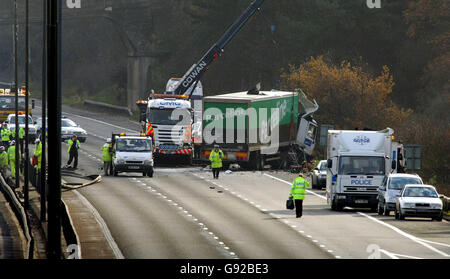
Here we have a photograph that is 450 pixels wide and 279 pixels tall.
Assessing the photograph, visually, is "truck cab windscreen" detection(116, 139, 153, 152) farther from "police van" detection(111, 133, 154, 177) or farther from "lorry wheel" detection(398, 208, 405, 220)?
"lorry wheel" detection(398, 208, 405, 220)

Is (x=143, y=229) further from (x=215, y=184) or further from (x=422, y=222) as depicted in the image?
(x=215, y=184)

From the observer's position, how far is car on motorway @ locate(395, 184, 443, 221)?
35.1 metres

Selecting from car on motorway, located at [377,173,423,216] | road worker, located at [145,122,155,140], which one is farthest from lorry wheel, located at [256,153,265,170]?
car on motorway, located at [377,173,423,216]

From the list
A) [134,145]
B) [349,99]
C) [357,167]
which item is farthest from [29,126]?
[357,167]

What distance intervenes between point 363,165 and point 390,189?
Result: 6.11 ft

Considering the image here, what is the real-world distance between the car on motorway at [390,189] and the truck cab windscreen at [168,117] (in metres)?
17.5

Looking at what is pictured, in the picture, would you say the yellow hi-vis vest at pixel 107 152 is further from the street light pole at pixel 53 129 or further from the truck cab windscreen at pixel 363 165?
the street light pole at pixel 53 129

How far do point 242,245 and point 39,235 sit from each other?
26.7ft

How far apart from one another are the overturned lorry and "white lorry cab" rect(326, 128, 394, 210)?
457 inches

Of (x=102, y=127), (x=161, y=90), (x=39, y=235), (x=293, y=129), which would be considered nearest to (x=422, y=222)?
(x=39, y=235)

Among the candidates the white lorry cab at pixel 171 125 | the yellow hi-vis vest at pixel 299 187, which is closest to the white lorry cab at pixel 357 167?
the yellow hi-vis vest at pixel 299 187

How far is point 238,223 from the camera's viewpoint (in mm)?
33125

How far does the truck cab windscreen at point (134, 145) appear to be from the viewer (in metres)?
47.8

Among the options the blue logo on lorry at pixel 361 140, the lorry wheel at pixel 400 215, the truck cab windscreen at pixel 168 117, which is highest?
the blue logo on lorry at pixel 361 140
